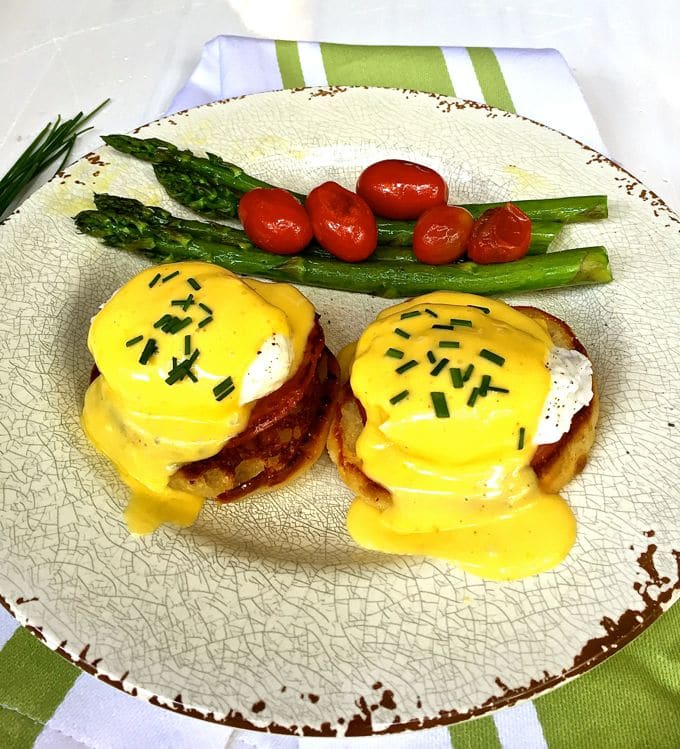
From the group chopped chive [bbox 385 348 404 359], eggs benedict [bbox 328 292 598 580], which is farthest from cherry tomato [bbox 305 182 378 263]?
chopped chive [bbox 385 348 404 359]

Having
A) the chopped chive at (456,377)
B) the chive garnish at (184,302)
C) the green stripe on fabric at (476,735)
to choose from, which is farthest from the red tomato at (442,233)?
the green stripe on fabric at (476,735)

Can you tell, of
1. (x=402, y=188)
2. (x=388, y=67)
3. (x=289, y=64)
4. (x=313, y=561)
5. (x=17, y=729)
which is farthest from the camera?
(x=289, y=64)

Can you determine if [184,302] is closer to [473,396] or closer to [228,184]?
[473,396]

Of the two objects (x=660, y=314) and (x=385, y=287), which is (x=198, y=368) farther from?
(x=660, y=314)

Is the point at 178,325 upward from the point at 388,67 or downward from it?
upward

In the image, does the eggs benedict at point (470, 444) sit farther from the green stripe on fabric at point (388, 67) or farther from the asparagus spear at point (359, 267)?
the green stripe on fabric at point (388, 67)

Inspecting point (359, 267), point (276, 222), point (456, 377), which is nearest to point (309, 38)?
point (276, 222)
